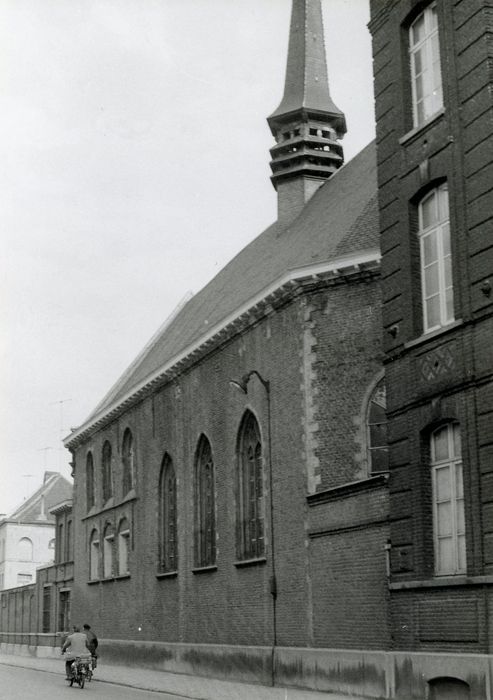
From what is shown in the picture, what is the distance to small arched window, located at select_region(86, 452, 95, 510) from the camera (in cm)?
4325

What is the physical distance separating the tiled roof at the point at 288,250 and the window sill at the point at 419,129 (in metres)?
5.44

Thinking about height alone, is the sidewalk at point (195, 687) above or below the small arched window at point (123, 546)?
below

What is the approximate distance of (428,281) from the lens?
59.7ft

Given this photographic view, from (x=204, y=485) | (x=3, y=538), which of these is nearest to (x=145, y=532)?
(x=204, y=485)

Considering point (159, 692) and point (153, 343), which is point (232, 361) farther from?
point (153, 343)

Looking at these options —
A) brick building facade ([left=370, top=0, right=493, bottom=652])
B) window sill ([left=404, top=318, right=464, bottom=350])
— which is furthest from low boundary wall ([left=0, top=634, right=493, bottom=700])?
window sill ([left=404, top=318, right=464, bottom=350])

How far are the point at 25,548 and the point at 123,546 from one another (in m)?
46.3

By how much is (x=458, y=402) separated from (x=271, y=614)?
32.9ft

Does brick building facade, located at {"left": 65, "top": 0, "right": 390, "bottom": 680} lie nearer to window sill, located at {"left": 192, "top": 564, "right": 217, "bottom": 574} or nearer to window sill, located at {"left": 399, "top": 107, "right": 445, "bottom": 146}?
window sill, located at {"left": 192, "top": 564, "right": 217, "bottom": 574}

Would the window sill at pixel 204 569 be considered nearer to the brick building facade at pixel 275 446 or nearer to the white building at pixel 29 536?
the brick building facade at pixel 275 446

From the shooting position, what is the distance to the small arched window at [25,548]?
3233 inches

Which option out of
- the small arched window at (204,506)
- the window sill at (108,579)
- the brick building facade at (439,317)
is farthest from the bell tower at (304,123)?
the brick building facade at (439,317)

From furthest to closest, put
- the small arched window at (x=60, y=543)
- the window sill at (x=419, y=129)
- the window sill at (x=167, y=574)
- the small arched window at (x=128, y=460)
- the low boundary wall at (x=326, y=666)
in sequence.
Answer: the small arched window at (x=60, y=543) → the small arched window at (x=128, y=460) → the window sill at (x=167, y=574) → the window sill at (x=419, y=129) → the low boundary wall at (x=326, y=666)

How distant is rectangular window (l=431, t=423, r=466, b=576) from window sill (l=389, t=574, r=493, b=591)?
0.66ft
